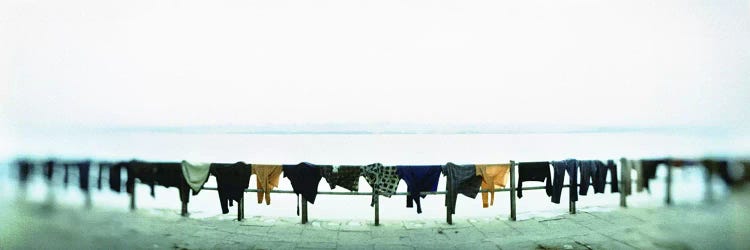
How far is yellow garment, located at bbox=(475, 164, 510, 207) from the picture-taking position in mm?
6000

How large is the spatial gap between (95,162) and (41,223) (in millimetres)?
1199

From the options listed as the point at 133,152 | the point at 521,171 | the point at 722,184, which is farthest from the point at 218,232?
the point at 722,184

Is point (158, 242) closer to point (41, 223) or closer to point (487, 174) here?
point (41, 223)

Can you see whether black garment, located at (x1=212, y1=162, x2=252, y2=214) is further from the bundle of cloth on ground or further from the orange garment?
the orange garment

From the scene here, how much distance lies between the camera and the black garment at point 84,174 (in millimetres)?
6043

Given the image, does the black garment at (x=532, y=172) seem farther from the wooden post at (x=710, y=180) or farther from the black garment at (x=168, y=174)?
the black garment at (x=168, y=174)

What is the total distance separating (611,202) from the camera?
679 cm

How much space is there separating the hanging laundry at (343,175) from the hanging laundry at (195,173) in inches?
82.2

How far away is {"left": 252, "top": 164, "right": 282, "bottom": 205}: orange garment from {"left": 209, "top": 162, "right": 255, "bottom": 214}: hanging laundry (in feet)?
0.42

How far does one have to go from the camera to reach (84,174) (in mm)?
6055

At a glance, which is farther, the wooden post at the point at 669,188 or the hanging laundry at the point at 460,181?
the wooden post at the point at 669,188

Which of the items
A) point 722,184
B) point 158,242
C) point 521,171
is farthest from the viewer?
point 722,184

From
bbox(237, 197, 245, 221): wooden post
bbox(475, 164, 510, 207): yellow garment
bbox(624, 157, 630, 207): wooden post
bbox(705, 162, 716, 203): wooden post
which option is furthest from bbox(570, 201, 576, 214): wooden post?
bbox(237, 197, 245, 221): wooden post

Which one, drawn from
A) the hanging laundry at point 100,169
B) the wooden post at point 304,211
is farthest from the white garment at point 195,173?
the wooden post at point 304,211
